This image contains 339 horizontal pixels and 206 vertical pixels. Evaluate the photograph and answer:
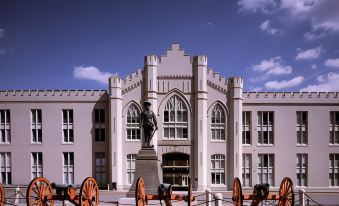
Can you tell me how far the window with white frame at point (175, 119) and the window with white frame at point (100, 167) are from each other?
21.7ft

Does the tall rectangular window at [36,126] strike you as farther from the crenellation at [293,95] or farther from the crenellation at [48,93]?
the crenellation at [293,95]

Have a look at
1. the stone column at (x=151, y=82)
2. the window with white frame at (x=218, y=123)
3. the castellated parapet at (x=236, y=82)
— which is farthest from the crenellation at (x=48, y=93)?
the castellated parapet at (x=236, y=82)

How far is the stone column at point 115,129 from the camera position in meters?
25.6

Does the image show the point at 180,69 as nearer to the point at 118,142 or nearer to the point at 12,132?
the point at 118,142

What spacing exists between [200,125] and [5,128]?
19.3 m

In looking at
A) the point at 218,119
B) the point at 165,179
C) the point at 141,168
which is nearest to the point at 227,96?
the point at 218,119

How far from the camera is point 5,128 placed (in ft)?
90.1

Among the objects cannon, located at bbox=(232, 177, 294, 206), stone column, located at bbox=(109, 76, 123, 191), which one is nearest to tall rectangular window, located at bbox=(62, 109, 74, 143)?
stone column, located at bbox=(109, 76, 123, 191)

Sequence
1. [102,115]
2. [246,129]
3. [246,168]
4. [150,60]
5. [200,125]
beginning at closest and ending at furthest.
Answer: [200,125] < [150,60] < [246,168] < [246,129] < [102,115]

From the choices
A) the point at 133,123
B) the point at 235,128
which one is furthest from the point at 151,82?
the point at 235,128

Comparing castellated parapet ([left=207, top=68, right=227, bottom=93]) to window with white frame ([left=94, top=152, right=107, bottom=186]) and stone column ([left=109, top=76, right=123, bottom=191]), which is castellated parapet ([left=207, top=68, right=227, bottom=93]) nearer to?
stone column ([left=109, top=76, right=123, bottom=191])

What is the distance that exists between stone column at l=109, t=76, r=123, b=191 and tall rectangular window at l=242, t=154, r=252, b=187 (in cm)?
1177

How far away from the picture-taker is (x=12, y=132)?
2730 cm

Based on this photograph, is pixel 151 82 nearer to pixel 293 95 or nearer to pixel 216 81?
pixel 216 81
